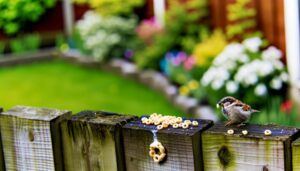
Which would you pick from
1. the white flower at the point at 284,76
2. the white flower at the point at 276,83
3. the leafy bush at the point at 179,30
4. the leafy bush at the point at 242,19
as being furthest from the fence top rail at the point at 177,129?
the leafy bush at the point at 179,30

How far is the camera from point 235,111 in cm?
173

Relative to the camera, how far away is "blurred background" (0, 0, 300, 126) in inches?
261

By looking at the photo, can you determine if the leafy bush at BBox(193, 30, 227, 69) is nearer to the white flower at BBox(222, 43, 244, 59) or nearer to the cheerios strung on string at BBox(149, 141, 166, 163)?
the white flower at BBox(222, 43, 244, 59)

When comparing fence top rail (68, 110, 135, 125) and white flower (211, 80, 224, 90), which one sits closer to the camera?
fence top rail (68, 110, 135, 125)

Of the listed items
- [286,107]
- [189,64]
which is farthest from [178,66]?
[286,107]

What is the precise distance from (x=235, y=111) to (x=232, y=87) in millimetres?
4848

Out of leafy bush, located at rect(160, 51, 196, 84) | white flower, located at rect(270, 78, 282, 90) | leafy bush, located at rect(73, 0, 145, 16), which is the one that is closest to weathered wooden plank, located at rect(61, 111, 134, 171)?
white flower, located at rect(270, 78, 282, 90)

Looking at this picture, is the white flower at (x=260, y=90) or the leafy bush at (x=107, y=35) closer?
the white flower at (x=260, y=90)

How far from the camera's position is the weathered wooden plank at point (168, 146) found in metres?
1.63

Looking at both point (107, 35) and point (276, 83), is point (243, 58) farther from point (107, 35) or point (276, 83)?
point (107, 35)

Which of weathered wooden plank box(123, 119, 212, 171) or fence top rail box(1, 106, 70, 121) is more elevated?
fence top rail box(1, 106, 70, 121)

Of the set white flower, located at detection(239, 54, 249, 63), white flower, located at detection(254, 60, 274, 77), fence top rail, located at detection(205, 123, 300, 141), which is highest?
fence top rail, located at detection(205, 123, 300, 141)

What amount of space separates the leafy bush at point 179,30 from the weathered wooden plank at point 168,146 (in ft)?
22.4

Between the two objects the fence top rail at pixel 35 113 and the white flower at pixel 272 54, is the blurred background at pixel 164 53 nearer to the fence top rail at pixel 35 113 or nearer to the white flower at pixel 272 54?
the white flower at pixel 272 54
